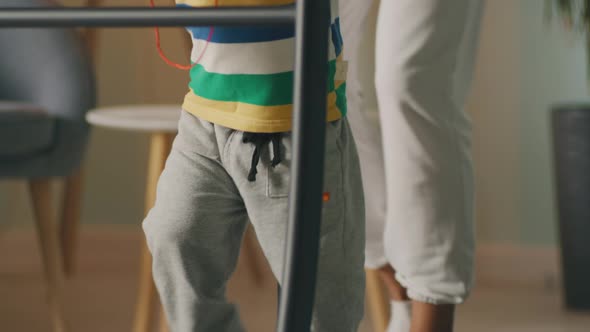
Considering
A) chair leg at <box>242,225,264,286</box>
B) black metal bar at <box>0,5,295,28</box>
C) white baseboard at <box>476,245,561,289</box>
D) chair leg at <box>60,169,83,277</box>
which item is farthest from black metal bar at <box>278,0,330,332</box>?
white baseboard at <box>476,245,561,289</box>

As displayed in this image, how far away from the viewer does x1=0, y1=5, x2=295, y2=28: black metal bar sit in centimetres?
54

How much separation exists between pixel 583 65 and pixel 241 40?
124 centimetres

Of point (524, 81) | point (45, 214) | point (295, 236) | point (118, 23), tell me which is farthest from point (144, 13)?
point (524, 81)

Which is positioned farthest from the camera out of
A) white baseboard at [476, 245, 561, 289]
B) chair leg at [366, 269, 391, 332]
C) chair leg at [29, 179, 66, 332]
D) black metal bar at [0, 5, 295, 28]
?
white baseboard at [476, 245, 561, 289]

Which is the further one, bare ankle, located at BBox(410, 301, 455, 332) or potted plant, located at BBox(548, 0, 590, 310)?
potted plant, located at BBox(548, 0, 590, 310)

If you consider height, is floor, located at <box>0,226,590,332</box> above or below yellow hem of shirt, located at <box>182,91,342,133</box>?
below

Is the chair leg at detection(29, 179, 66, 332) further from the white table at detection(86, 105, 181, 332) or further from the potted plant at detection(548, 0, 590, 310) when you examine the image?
the potted plant at detection(548, 0, 590, 310)

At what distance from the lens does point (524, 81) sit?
173cm

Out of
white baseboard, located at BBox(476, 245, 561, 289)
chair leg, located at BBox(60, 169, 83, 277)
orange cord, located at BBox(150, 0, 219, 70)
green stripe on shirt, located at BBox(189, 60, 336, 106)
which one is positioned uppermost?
orange cord, located at BBox(150, 0, 219, 70)

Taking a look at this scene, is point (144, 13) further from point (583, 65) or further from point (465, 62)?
point (583, 65)

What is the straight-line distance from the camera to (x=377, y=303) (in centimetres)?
101

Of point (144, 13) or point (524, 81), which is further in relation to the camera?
point (524, 81)

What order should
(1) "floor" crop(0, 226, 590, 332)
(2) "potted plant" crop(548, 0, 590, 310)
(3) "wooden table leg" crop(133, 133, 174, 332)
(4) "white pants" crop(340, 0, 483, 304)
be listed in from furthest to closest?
(2) "potted plant" crop(548, 0, 590, 310) → (1) "floor" crop(0, 226, 590, 332) → (4) "white pants" crop(340, 0, 483, 304) → (3) "wooden table leg" crop(133, 133, 174, 332)

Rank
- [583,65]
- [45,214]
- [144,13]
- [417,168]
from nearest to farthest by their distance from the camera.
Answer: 1. [144,13]
2. [417,168]
3. [45,214]
4. [583,65]
